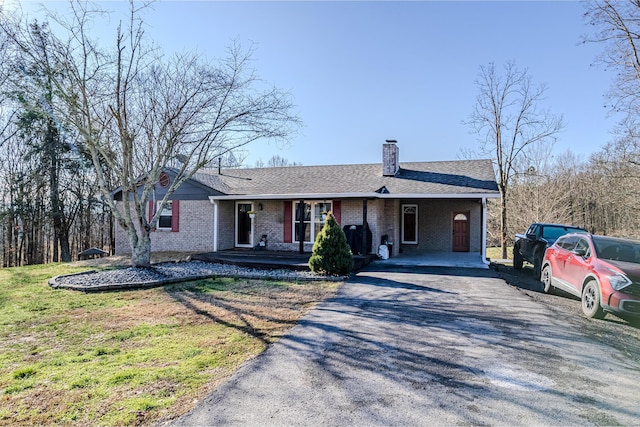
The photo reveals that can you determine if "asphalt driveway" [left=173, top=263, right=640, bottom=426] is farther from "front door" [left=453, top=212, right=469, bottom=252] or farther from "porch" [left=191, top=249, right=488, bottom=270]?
"front door" [left=453, top=212, right=469, bottom=252]

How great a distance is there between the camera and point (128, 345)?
4820 millimetres

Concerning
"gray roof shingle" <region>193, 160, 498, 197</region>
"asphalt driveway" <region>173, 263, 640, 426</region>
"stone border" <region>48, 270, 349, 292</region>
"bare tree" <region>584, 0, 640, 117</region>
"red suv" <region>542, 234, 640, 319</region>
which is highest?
"bare tree" <region>584, 0, 640, 117</region>

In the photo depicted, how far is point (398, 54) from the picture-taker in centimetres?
1241

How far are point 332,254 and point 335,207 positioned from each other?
173 inches

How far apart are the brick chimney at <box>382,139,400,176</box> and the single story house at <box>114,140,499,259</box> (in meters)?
0.04

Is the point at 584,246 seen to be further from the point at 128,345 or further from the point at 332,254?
the point at 128,345

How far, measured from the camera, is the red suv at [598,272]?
579 cm

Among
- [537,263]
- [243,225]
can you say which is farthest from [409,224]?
[243,225]

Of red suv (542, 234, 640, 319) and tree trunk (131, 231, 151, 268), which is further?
tree trunk (131, 231, 151, 268)

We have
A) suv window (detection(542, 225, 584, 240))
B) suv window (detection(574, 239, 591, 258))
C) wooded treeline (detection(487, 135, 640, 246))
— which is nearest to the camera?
suv window (detection(574, 239, 591, 258))

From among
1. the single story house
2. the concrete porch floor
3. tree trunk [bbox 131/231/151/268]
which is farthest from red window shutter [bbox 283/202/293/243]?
tree trunk [bbox 131/231/151/268]

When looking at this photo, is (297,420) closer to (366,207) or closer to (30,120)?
(366,207)

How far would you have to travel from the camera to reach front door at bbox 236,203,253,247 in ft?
52.1

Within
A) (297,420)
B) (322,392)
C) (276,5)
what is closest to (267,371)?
(322,392)
